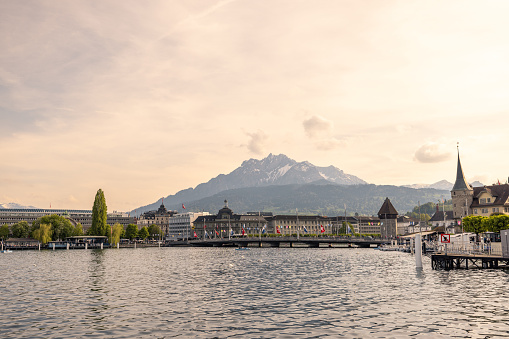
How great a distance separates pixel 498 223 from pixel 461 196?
73.8 m

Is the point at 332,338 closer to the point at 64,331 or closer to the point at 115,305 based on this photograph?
the point at 64,331

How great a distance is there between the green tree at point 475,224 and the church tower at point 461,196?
46515mm

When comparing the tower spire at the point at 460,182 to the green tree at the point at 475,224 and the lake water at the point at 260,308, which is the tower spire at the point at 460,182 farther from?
the lake water at the point at 260,308

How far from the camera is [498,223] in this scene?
115500mm

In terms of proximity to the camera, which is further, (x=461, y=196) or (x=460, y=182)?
(x=460, y=182)

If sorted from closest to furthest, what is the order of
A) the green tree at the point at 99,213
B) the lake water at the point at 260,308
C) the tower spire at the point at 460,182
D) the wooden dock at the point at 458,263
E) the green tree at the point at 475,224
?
the lake water at the point at 260,308 < the wooden dock at the point at 458,263 < the green tree at the point at 475,224 < the tower spire at the point at 460,182 < the green tree at the point at 99,213

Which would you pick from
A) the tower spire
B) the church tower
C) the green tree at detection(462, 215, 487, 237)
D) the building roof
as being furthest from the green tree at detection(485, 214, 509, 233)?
the tower spire

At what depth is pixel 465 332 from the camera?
2777cm

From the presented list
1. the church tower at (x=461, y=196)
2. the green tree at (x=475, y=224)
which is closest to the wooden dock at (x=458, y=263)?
the green tree at (x=475, y=224)

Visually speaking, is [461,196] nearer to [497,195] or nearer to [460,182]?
[460,182]

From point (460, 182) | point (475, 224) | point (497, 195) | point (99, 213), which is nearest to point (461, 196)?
point (460, 182)

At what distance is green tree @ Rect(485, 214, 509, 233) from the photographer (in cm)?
11369

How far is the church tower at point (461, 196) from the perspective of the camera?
604 ft

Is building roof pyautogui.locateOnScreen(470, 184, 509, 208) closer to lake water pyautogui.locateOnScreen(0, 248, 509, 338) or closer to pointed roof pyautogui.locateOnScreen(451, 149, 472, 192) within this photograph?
pointed roof pyautogui.locateOnScreen(451, 149, 472, 192)
